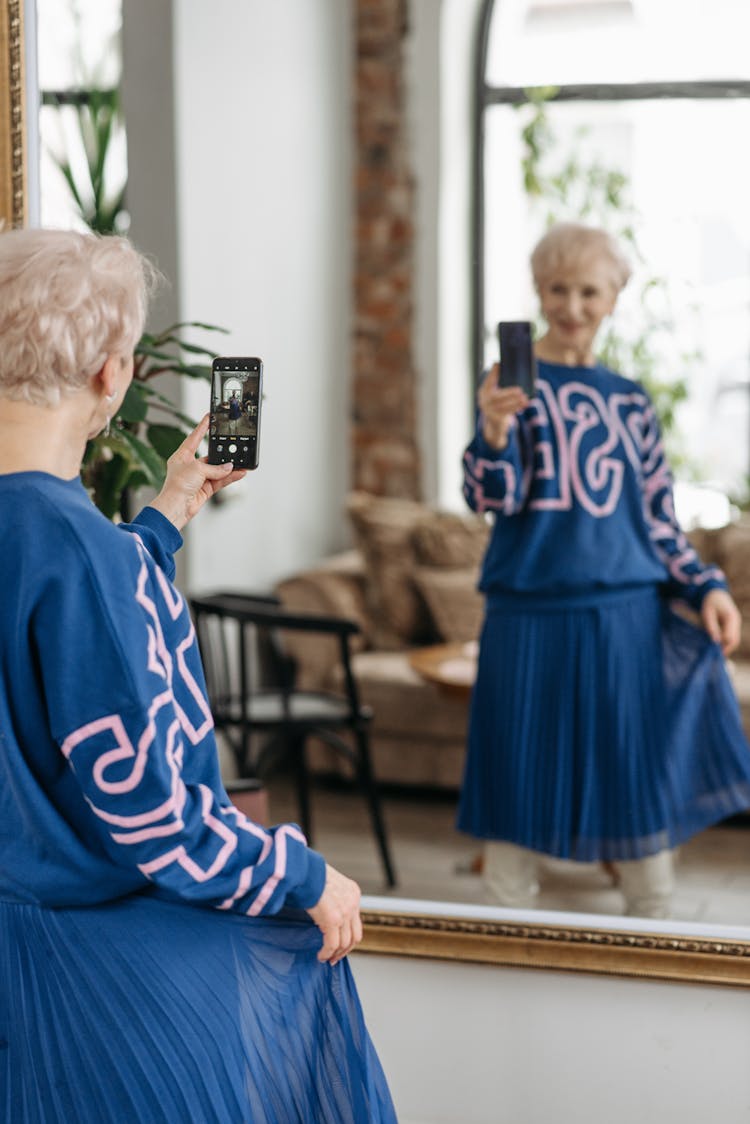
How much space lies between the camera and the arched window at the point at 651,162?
443 cm

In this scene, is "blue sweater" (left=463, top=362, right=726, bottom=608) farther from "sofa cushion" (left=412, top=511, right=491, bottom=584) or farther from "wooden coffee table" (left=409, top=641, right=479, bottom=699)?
"sofa cushion" (left=412, top=511, right=491, bottom=584)

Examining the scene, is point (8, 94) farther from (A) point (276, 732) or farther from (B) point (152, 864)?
(A) point (276, 732)

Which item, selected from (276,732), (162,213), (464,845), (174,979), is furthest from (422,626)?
(174,979)

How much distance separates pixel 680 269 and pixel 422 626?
1393mm

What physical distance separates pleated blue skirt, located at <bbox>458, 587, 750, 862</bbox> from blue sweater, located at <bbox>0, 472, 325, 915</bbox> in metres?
1.38

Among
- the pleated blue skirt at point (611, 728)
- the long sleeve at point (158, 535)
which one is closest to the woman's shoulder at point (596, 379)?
the pleated blue skirt at point (611, 728)

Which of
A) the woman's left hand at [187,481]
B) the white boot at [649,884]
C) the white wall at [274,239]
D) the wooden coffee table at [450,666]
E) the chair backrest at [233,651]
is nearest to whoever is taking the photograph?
the woman's left hand at [187,481]

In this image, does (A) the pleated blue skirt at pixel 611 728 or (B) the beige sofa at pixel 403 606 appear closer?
(A) the pleated blue skirt at pixel 611 728

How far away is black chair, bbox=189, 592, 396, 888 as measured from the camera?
3.47 m

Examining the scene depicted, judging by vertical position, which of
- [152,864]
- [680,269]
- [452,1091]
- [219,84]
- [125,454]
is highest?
[219,84]

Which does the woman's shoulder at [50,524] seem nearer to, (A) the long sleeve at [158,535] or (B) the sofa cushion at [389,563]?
(A) the long sleeve at [158,535]

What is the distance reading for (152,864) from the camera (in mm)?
1337

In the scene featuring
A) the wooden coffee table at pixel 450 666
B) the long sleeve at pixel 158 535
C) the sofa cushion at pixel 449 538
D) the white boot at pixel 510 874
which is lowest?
the white boot at pixel 510 874

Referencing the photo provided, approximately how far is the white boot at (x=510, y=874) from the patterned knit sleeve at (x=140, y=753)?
4.48ft
